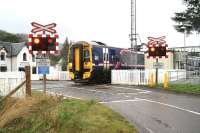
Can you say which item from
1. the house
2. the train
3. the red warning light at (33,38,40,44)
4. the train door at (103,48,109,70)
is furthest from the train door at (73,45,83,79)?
the house

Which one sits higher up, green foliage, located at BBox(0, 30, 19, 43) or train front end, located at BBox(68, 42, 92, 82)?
green foliage, located at BBox(0, 30, 19, 43)

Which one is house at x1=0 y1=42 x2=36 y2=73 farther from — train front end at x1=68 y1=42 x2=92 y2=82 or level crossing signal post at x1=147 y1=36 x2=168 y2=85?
level crossing signal post at x1=147 y1=36 x2=168 y2=85

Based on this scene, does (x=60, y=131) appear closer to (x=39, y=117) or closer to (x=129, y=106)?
(x=39, y=117)

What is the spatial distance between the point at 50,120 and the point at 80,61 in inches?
901

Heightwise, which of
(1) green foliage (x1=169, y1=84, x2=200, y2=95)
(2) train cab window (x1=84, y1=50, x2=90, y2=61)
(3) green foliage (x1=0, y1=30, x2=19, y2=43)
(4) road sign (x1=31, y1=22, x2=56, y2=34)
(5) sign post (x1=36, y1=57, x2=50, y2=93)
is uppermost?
(3) green foliage (x1=0, y1=30, x2=19, y2=43)

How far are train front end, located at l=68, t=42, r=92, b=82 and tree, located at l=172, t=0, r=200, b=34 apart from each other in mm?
6905

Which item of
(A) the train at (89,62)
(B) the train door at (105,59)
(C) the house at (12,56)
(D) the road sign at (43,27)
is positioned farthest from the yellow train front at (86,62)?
(C) the house at (12,56)

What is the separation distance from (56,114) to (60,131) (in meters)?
1.38

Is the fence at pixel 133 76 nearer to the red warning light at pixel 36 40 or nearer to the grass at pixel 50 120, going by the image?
the red warning light at pixel 36 40

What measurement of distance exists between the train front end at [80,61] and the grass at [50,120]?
65.2 feet

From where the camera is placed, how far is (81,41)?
108 ft

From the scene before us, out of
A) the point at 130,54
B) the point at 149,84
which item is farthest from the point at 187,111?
the point at 130,54

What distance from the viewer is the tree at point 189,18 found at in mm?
28359

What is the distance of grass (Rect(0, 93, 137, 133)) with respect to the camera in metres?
9.89
